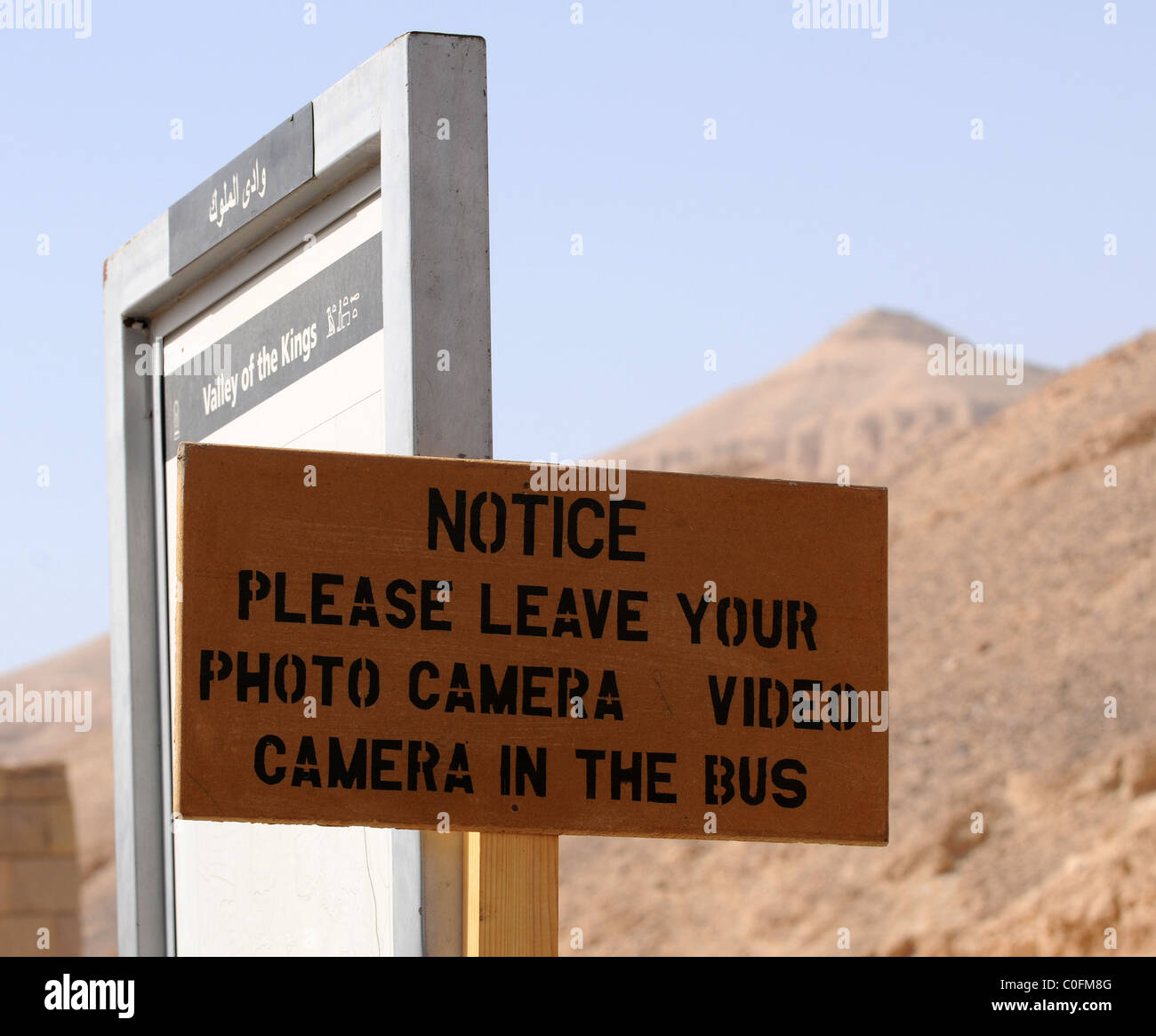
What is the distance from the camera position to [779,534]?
2574 millimetres

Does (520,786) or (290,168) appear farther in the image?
(290,168)

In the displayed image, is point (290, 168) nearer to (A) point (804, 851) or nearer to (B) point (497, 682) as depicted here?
(B) point (497, 682)

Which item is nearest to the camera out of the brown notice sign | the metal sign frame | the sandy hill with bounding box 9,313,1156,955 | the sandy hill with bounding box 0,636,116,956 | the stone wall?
the brown notice sign

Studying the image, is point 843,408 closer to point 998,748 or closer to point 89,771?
point 89,771

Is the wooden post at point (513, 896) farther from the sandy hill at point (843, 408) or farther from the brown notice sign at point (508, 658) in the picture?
the sandy hill at point (843, 408)

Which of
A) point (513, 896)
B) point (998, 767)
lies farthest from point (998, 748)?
point (513, 896)

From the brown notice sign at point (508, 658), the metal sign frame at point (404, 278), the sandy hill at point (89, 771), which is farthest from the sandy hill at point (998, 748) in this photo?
the brown notice sign at point (508, 658)

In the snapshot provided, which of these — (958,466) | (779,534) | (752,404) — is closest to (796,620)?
(779,534)

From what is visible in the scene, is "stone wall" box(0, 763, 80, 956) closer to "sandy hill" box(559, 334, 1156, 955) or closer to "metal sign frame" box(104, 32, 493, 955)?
"sandy hill" box(559, 334, 1156, 955)

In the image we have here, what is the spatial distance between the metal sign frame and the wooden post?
0.09 metres

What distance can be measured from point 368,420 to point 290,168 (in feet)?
1.60

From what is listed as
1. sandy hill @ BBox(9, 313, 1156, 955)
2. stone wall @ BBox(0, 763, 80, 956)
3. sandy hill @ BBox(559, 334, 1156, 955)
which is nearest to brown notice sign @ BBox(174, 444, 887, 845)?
stone wall @ BBox(0, 763, 80, 956)

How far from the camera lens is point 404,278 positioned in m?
2.61

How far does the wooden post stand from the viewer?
2.47 m
